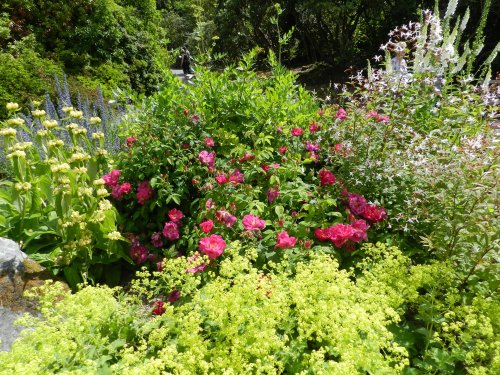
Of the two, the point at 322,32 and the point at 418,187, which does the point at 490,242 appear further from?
the point at 322,32

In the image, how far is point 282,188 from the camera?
278 centimetres

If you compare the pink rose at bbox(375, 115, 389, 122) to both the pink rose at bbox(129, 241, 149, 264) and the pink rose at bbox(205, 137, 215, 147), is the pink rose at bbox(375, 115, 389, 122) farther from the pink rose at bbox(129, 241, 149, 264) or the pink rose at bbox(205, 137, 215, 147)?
the pink rose at bbox(129, 241, 149, 264)

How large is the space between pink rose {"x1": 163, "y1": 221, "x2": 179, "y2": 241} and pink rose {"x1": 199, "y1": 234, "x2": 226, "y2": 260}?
49cm

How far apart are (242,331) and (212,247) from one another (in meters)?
0.64

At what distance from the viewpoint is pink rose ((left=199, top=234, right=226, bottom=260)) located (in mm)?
2256

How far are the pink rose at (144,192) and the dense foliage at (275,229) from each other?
0.03 m

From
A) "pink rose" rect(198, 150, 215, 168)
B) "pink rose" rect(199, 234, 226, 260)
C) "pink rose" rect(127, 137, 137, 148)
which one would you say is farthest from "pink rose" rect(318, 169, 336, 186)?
"pink rose" rect(127, 137, 137, 148)

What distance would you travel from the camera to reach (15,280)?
2451 mm

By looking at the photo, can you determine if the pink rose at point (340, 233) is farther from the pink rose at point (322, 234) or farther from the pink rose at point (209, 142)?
the pink rose at point (209, 142)

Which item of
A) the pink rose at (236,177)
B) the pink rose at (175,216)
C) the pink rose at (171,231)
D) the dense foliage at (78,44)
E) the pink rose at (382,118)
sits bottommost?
the pink rose at (171,231)

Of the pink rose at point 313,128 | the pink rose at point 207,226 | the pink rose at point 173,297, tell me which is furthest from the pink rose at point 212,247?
the pink rose at point 313,128

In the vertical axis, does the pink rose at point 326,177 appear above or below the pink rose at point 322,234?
above

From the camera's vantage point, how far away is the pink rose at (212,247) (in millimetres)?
2256

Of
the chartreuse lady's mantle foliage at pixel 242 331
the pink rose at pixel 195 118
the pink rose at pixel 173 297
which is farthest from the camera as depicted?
the pink rose at pixel 195 118
